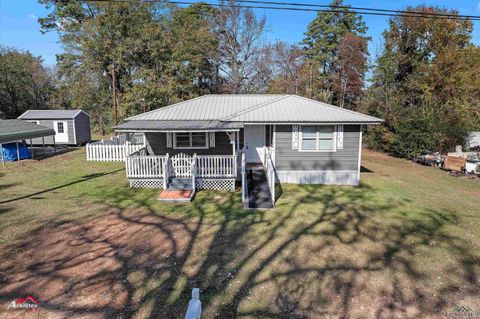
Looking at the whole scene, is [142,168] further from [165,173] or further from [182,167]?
[182,167]

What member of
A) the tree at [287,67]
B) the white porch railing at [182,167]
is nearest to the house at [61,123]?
the white porch railing at [182,167]

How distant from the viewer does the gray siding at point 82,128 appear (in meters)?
23.5

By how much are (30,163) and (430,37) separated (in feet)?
105

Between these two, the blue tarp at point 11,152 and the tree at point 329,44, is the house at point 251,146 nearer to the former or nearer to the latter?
the blue tarp at point 11,152

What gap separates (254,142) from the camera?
13.9 m

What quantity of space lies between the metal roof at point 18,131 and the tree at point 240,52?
20.0 meters

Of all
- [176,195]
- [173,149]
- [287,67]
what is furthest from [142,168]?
[287,67]

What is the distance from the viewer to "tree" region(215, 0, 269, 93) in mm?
31672

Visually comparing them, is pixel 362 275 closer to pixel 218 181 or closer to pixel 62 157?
pixel 218 181

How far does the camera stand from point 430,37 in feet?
79.4

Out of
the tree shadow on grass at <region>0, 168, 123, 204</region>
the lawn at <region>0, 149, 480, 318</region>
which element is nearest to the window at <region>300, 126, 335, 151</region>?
the lawn at <region>0, 149, 480, 318</region>

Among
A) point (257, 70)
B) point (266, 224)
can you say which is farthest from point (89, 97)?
point (266, 224)

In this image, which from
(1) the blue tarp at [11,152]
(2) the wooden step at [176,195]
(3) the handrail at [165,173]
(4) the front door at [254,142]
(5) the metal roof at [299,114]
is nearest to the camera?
(2) the wooden step at [176,195]

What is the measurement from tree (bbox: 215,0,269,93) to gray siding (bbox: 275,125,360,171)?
73.5 feet
